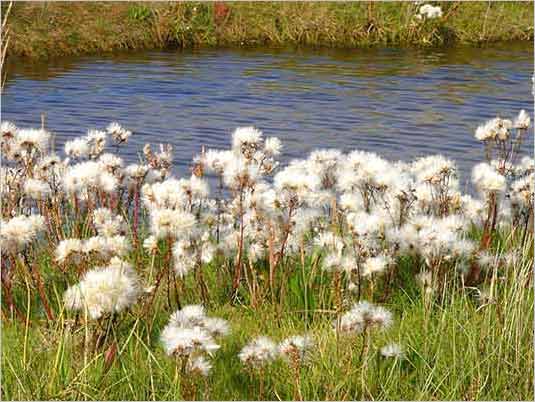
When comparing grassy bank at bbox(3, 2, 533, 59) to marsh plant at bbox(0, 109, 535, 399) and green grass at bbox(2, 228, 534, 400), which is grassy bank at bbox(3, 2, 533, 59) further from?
green grass at bbox(2, 228, 534, 400)

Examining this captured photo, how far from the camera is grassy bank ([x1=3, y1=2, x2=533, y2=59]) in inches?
634

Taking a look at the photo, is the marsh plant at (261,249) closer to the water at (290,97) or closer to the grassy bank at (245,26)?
the water at (290,97)

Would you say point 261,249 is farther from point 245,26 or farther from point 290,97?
point 245,26

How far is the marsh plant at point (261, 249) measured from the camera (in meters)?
3.61

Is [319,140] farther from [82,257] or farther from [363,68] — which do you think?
[82,257]

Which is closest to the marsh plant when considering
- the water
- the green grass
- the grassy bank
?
the green grass

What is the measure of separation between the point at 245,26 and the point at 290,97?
4.10m

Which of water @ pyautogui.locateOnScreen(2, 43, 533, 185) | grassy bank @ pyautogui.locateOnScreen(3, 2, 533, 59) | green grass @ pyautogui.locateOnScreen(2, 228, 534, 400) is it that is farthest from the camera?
grassy bank @ pyautogui.locateOnScreen(3, 2, 533, 59)

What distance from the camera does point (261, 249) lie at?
4801 mm

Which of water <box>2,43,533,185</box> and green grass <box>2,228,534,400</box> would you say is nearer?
green grass <box>2,228,534,400</box>

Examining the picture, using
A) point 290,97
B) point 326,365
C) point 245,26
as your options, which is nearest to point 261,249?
point 326,365

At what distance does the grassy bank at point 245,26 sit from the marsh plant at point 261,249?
11037mm

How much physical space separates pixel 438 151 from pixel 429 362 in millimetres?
6821

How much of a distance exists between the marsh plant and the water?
4.17m
